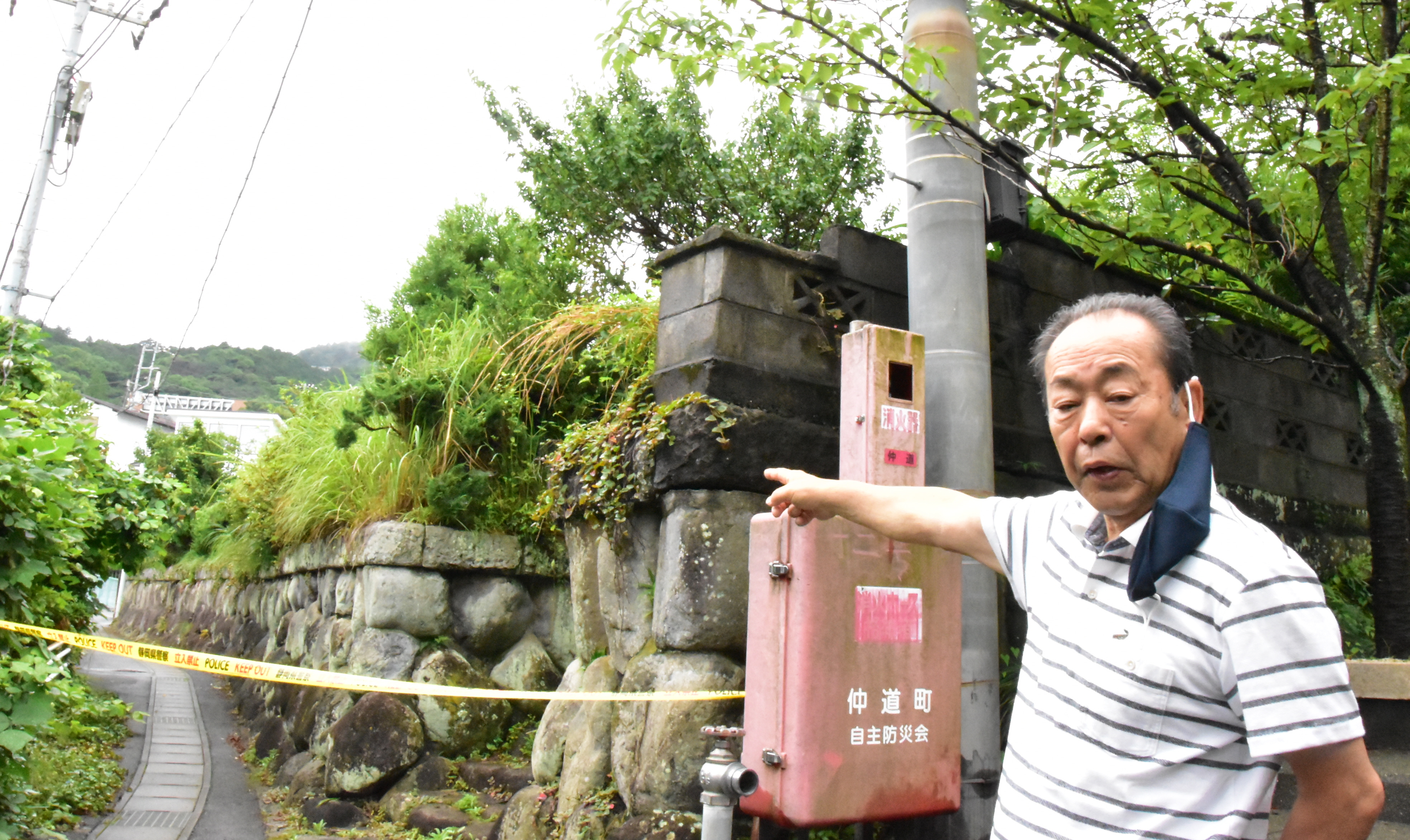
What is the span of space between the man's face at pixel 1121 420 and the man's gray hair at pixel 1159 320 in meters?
0.01

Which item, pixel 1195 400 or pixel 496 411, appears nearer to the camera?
pixel 1195 400

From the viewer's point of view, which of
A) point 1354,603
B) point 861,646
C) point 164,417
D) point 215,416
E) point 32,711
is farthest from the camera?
point 215,416

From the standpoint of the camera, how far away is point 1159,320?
1486mm

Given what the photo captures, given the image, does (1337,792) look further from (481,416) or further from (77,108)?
(77,108)

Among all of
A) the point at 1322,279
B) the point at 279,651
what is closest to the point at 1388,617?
the point at 1322,279

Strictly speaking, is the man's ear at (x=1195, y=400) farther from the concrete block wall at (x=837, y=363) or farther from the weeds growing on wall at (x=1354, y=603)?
the weeds growing on wall at (x=1354, y=603)

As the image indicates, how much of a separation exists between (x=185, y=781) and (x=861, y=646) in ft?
20.7

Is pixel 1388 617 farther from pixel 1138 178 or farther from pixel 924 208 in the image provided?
pixel 924 208

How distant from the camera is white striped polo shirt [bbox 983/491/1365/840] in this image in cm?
120

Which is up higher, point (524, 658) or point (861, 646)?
point (861, 646)

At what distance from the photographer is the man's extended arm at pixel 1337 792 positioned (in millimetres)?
1195

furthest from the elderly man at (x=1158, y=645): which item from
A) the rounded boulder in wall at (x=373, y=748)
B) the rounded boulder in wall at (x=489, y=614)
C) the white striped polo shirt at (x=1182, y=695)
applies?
the rounded boulder in wall at (x=489, y=614)

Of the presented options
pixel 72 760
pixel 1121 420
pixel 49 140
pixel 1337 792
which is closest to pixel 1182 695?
pixel 1337 792

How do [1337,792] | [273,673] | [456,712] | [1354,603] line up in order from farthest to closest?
1. [1354,603]
2. [456,712]
3. [273,673]
4. [1337,792]
